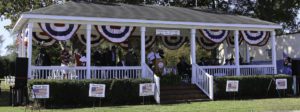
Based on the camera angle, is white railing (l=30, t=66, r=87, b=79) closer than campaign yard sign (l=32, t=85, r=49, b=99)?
No

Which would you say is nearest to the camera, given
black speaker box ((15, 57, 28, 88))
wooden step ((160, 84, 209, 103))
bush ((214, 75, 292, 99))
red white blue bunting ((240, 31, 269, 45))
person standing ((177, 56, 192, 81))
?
black speaker box ((15, 57, 28, 88))

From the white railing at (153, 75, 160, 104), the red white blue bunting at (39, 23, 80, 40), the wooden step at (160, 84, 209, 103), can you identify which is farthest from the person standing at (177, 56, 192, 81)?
the red white blue bunting at (39, 23, 80, 40)

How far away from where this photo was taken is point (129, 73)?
22.1 metres

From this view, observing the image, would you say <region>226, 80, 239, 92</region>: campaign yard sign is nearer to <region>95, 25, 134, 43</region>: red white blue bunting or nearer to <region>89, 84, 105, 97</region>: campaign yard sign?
<region>95, 25, 134, 43</region>: red white blue bunting

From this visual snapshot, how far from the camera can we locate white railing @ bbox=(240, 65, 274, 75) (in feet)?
82.1

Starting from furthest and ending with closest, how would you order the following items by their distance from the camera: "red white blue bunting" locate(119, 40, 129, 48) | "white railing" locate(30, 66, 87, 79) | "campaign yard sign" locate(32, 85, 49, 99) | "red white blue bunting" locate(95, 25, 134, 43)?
"red white blue bunting" locate(119, 40, 129, 48) < "red white blue bunting" locate(95, 25, 134, 43) < "white railing" locate(30, 66, 87, 79) < "campaign yard sign" locate(32, 85, 49, 99)

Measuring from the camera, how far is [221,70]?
2427cm

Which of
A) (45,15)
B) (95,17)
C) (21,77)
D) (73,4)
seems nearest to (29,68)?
(21,77)

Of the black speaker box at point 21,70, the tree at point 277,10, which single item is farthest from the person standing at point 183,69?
the tree at point 277,10

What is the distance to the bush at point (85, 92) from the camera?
18734 mm

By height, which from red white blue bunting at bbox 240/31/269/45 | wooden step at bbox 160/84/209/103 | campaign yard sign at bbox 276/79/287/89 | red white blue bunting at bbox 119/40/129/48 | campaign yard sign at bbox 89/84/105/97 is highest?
red white blue bunting at bbox 240/31/269/45

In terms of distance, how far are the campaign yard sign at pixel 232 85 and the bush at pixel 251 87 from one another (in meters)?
0.27

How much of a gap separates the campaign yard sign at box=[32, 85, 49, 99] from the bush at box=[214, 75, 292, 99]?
26.6 feet

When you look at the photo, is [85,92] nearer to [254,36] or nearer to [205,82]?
[205,82]
